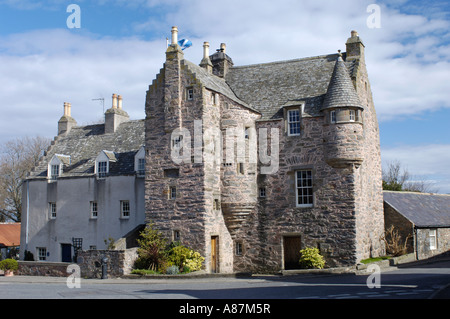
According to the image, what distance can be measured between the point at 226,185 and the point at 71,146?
14.2m

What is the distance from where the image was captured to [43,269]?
25516 mm

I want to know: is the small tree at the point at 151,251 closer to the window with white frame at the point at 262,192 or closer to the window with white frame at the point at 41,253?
the window with white frame at the point at 262,192

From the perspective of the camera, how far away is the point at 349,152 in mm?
24375

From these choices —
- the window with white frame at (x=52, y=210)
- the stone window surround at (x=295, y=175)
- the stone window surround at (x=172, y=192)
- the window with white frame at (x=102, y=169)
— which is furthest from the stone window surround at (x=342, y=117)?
the window with white frame at (x=52, y=210)

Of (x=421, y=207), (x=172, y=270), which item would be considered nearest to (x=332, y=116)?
(x=172, y=270)

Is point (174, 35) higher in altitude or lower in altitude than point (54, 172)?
higher

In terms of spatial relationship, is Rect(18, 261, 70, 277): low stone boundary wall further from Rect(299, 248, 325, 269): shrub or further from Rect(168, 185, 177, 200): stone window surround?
Rect(299, 248, 325, 269): shrub

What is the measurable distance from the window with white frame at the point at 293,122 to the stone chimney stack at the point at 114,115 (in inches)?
531

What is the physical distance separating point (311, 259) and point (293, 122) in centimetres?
750

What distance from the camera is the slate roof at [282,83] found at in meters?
27.1

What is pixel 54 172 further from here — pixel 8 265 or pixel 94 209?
pixel 8 265

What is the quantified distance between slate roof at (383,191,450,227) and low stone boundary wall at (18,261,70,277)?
2007 centimetres
